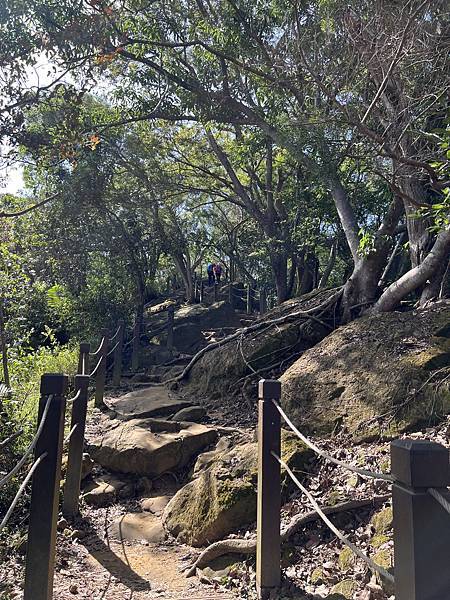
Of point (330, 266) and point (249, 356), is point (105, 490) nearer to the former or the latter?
point (249, 356)

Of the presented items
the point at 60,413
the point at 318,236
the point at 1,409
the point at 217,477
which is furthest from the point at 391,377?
the point at 318,236

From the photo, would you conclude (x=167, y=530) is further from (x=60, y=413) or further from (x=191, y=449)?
(x=60, y=413)

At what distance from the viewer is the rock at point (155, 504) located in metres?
5.03

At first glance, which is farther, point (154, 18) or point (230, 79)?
point (230, 79)

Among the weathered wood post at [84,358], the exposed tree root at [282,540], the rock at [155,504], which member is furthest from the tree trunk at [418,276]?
the weathered wood post at [84,358]

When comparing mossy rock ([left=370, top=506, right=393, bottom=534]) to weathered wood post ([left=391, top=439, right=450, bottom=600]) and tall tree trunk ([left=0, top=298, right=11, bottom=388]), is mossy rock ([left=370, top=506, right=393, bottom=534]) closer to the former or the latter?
weathered wood post ([left=391, top=439, right=450, bottom=600])

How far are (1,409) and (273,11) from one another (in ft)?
24.1

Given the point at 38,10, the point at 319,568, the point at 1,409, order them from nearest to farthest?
1. the point at 319,568
2. the point at 1,409
3. the point at 38,10

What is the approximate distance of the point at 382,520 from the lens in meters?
3.43

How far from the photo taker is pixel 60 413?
3.00 m

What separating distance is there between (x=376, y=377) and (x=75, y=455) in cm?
340

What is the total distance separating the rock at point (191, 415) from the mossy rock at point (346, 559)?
12.5 ft

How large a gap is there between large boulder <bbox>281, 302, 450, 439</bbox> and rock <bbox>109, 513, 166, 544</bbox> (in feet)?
6.46

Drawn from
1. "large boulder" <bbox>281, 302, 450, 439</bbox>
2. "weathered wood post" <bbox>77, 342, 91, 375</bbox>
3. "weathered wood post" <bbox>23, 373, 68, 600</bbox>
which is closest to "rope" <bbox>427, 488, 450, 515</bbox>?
"weathered wood post" <bbox>23, 373, 68, 600</bbox>
